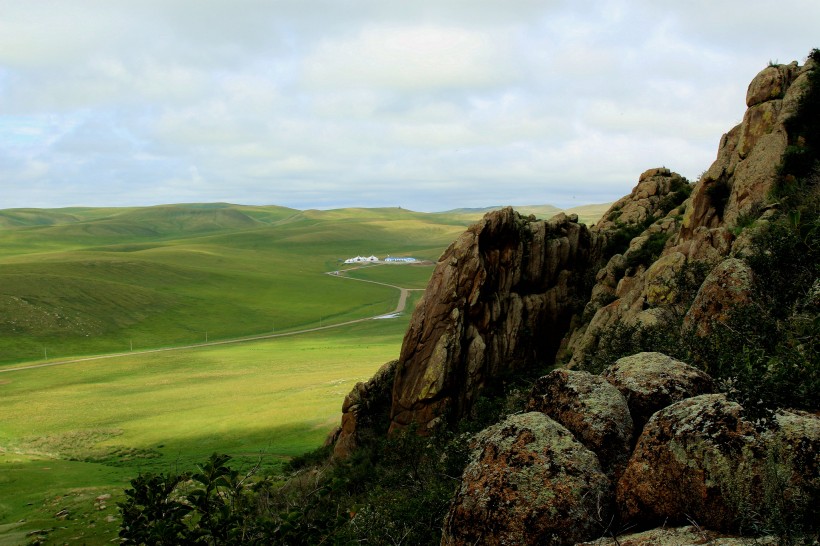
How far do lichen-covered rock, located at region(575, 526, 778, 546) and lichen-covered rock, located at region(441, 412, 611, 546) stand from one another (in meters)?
0.48

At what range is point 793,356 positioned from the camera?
342 inches

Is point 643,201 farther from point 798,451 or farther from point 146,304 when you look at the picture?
point 146,304

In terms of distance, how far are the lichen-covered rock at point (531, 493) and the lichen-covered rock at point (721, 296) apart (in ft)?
24.3

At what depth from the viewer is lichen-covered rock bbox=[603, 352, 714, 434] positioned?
10469 millimetres

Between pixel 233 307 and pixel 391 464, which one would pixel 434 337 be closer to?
pixel 391 464

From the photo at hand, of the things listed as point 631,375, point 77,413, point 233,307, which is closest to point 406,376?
point 631,375

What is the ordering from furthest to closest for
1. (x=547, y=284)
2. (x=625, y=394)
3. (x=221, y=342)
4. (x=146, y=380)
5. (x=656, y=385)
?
(x=221, y=342)
(x=146, y=380)
(x=547, y=284)
(x=625, y=394)
(x=656, y=385)

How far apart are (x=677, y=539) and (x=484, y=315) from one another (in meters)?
26.7

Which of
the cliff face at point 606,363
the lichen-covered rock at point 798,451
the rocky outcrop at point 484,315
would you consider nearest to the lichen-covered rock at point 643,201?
the cliff face at point 606,363

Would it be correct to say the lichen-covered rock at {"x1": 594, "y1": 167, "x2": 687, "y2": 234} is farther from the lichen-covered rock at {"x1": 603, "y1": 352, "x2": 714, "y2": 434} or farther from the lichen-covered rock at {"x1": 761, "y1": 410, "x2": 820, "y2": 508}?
the lichen-covered rock at {"x1": 761, "y1": 410, "x2": 820, "y2": 508}

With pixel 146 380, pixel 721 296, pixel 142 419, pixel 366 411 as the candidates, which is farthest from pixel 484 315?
pixel 146 380

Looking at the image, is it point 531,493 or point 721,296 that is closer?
point 531,493

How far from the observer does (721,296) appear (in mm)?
15242

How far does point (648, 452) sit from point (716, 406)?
119cm
